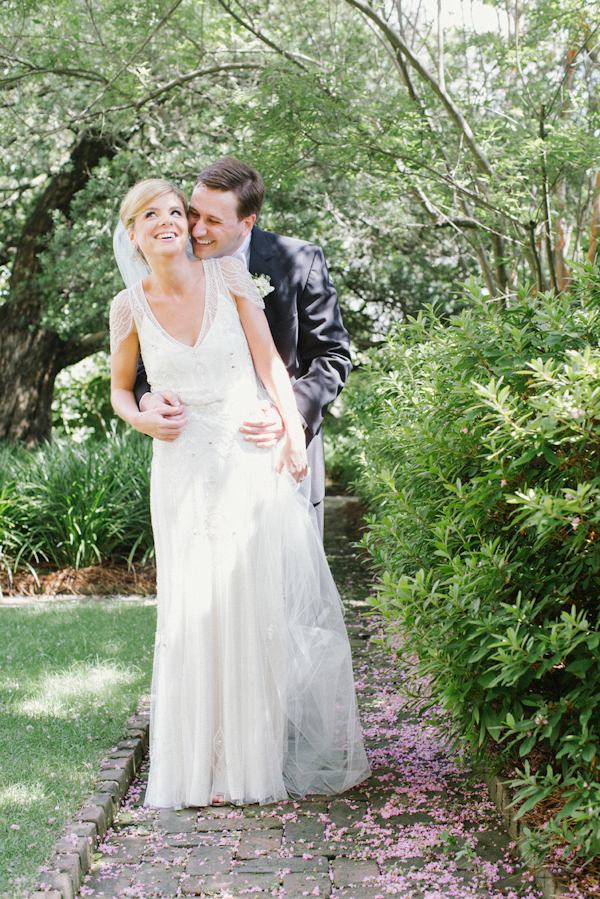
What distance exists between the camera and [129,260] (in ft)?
10.7

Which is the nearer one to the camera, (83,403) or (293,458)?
(293,458)

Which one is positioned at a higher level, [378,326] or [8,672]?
[378,326]

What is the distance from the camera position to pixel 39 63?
22.7ft

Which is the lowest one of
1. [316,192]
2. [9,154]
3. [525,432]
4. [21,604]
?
[21,604]

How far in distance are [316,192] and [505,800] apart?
7383 mm

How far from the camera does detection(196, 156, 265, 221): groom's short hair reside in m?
2.97

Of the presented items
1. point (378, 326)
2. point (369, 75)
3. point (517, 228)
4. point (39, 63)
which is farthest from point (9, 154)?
point (517, 228)

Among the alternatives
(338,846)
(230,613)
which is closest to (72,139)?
(230,613)

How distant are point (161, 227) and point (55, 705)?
2225mm

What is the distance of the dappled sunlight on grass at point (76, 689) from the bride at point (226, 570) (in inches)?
32.5

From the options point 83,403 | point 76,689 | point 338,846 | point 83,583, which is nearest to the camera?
point 338,846

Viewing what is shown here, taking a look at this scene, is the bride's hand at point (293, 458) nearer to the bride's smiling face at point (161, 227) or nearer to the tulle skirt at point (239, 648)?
the tulle skirt at point (239, 648)

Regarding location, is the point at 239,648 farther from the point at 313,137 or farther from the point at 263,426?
the point at 313,137

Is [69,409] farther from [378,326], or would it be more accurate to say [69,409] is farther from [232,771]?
[232,771]
